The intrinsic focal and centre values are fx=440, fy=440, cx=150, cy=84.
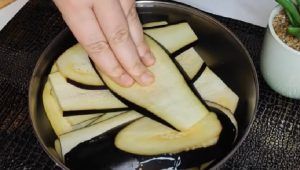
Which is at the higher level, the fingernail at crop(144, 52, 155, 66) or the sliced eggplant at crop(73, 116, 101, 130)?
the fingernail at crop(144, 52, 155, 66)

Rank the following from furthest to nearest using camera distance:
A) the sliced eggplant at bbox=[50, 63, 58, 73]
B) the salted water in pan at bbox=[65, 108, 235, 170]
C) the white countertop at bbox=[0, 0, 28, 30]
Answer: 1. the white countertop at bbox=[0, 0, 28, 30]
2. the sliced eggplant at bbox=[50, 63, 58, 73]
3. the salted water in pan at bbox=[65, 108, 235, 170]

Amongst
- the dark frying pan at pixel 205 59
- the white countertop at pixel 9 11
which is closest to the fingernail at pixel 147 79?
the dark frying pan at pixel 205 59

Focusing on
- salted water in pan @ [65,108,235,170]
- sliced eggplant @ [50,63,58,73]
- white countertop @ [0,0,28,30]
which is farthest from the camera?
white countertop @ [0,0,28,30]

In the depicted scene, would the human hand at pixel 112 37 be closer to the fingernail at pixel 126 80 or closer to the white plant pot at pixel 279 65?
the fingernail at pixel 126 80

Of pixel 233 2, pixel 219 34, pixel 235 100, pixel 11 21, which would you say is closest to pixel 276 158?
pixel 235 100

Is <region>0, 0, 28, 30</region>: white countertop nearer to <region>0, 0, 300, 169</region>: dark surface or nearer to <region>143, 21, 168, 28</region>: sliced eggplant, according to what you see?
<region>0, 0, 300, 169</region>: dark surface

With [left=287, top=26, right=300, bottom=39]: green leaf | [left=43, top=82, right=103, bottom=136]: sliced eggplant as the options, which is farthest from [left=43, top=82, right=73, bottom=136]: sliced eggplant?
[left=287, top=26, right=300, bottom=39]: green leaf

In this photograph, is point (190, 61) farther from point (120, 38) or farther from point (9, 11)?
point (9, 11)
